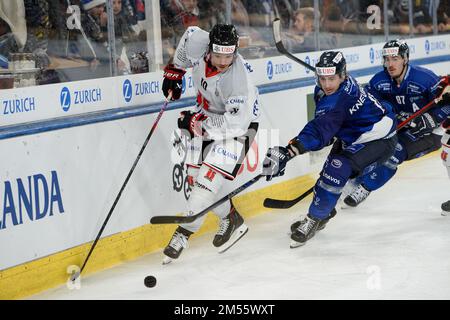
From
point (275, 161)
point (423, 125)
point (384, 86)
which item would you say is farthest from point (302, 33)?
point (275, 161)

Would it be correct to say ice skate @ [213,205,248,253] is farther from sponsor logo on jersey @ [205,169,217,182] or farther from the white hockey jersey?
the white hockey jersey

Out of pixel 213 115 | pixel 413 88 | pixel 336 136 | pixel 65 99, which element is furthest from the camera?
pixel 413 88

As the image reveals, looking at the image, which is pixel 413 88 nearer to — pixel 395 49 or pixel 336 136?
pixel 395 49

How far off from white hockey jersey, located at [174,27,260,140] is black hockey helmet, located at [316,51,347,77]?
0.45 metres

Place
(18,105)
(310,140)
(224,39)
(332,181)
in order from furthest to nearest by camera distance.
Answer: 1. (332,181)
2. (310,140)
3. (224,39)
4. (18,105)

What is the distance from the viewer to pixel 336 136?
5570 millimetres

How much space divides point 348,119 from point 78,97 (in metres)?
1.52

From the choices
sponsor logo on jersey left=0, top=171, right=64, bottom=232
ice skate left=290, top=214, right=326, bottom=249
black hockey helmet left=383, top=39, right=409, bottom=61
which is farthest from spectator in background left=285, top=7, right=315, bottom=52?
sponsor logo on jersey left=0, top=171, right=64, bottom=232

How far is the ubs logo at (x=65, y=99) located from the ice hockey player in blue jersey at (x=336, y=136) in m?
1.05

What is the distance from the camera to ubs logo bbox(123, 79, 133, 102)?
5.09 metres

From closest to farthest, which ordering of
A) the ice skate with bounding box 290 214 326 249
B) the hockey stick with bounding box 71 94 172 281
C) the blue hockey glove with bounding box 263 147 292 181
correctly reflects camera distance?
the hockey stick with bounding box 71 94 172 281 < the blue hockey glove with bounding box 263 147 292 181 < the ice skate with bounding box 290 214 326 249

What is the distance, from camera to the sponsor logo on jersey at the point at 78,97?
4.66 meters

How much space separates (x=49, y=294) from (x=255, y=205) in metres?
1.96
